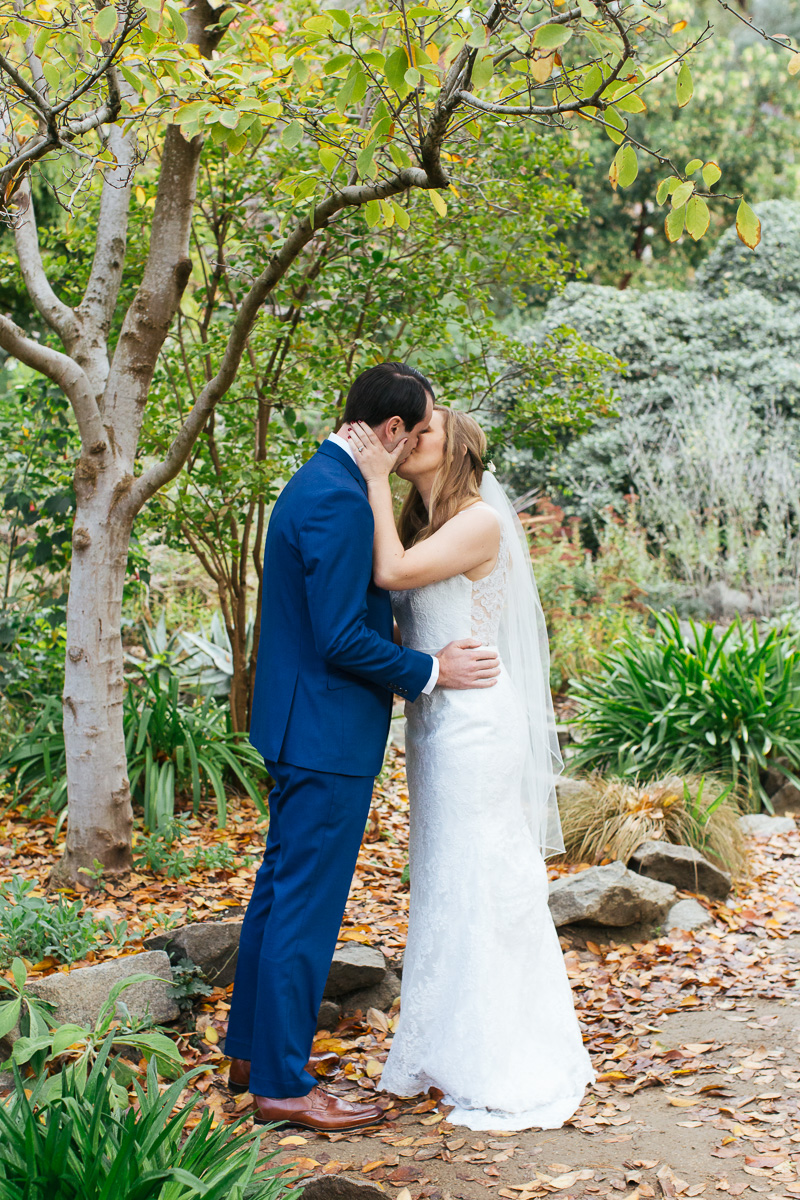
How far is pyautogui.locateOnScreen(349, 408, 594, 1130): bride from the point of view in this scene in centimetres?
289

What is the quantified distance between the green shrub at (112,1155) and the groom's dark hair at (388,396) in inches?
71.6

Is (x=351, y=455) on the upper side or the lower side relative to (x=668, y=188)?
lower

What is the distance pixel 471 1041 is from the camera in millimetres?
2912

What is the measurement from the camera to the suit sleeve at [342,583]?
263 centimetres

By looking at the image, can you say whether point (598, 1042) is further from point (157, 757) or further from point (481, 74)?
point (481, 74)

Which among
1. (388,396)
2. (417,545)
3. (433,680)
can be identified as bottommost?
(433,680)

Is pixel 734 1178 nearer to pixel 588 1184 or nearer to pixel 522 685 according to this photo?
pixel 588 1184

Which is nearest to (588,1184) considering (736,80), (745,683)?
(745,683)

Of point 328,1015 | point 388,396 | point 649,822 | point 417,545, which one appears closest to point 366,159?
point 388,396

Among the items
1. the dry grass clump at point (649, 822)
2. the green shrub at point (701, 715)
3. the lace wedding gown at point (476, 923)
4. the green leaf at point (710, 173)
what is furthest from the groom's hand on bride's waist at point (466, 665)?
the green shrub at point (701, 715)

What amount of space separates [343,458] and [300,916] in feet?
4.36

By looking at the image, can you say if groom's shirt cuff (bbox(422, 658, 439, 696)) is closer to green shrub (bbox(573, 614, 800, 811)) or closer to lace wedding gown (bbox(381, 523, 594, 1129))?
lace wedding gown (bbox(381, 523, 594, 1129))

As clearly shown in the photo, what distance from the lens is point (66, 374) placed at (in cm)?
386

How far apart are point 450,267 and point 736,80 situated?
10.9 metres
